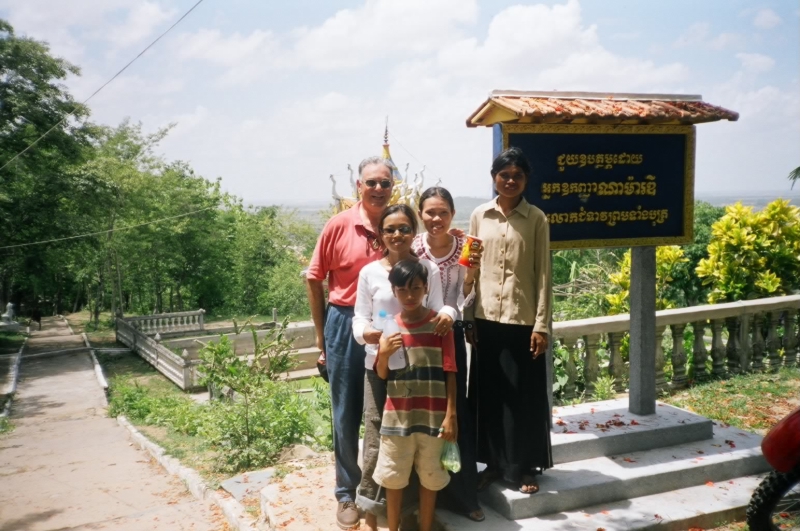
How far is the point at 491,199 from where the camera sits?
3.65 metres

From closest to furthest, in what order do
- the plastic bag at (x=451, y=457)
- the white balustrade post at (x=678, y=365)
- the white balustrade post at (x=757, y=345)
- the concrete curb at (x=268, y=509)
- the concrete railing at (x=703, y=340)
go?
the plastic bag at (x=451, y=457) → the concrete curb at (x=268, y=509) → the concrete railing at (x=703, y=340) → the white balustrade post at (x=678, y=365) → the white balustrade post at (x=757, y=345)

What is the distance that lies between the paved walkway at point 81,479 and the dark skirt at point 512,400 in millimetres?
1961

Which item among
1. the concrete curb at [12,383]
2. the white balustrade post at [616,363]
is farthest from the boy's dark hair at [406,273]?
the concrete curb at [12,383]

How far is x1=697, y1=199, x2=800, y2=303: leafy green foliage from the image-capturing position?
7379 millimetres

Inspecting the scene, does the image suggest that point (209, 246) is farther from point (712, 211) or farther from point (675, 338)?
point (675, 338)

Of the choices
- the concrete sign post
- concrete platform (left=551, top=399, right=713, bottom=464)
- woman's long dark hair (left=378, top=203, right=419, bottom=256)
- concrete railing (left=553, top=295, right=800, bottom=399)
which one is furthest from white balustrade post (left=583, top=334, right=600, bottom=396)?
woman's long dark hair (left=378, top=203, right=419, bottom=256)

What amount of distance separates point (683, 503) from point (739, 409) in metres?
2.34

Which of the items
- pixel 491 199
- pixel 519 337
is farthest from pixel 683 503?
pixel 491 199

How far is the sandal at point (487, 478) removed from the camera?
3553 mm

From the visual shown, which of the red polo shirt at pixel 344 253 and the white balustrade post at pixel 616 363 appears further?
the white balustrade post at pixel 616 363

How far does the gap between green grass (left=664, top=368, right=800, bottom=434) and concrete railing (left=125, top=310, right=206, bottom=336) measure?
19503 mm

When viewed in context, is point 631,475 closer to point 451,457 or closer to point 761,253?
point 451,457

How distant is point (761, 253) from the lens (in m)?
7.45

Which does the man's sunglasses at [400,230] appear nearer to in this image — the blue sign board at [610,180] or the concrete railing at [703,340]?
the blue sign board at [610,180]
